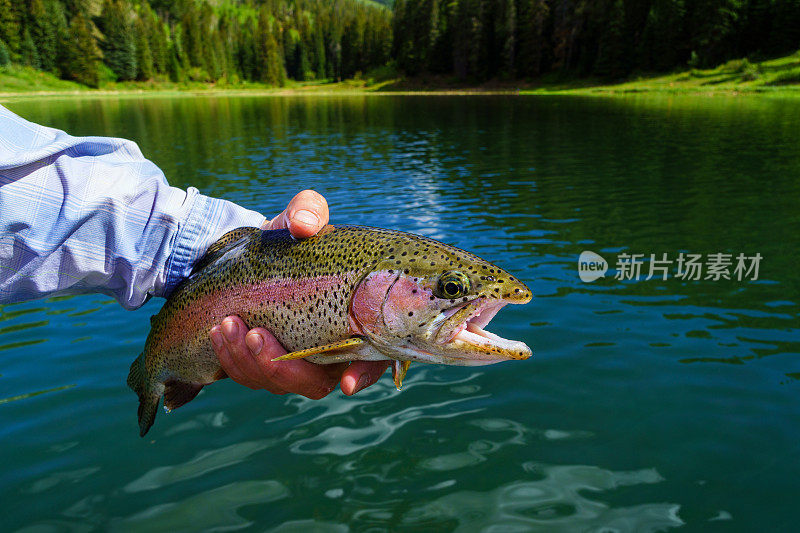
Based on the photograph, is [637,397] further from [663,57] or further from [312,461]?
[663,57]

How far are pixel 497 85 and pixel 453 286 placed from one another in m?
110

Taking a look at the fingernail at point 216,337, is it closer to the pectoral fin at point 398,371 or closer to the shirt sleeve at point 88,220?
the shirt sleeve at point 88,220

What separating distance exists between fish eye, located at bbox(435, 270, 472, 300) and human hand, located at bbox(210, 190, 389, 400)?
0.83 metres

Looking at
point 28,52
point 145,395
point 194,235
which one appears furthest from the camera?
point 28,52

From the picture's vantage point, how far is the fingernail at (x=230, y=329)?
10.4 feet

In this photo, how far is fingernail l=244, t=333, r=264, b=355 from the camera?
3.10 m

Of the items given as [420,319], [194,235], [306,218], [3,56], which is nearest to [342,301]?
[420,319]

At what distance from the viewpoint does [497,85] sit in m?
105

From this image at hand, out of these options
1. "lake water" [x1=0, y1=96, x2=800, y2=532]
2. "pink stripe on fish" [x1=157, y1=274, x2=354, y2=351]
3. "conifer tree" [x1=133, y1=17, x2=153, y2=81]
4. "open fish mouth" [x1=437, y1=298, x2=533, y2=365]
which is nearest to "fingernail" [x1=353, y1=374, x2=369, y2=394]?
"pink stripe on fish" [x1=157, y1=274, x2=354, y2=351]

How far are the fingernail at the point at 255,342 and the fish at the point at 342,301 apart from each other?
3.3 inches

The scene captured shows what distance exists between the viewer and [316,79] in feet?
543

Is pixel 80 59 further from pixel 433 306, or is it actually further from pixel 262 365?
pixel 433 306

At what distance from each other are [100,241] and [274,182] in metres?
Answer: 19.0

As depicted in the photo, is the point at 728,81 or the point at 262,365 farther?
the point at 728,81
